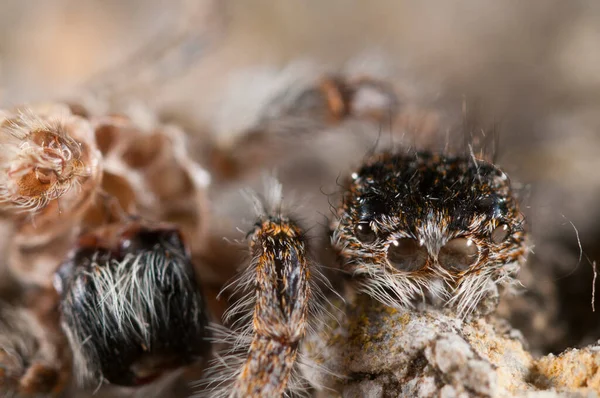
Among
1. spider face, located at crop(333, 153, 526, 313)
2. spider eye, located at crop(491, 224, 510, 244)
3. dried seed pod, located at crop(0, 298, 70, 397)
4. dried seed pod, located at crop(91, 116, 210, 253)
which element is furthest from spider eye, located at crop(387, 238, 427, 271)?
dried seed pod, located at crop(0, 298, 70, 397)

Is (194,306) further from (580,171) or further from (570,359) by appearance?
(580,171)

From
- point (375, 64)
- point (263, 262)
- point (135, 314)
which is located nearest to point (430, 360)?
point (263, 262)

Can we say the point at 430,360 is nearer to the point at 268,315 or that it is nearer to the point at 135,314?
the point at 268,315

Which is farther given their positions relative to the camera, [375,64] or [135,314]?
[375,64]

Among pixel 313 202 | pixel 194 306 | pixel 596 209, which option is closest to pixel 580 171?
pixel 596 209

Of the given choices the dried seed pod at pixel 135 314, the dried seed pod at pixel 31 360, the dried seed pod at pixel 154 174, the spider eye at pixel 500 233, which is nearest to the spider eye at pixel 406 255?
the spider eye at pixel 500 233

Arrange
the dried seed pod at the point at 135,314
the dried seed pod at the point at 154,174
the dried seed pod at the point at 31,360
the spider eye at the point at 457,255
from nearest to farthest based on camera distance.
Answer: the spider eye at the point at 457,255 → the dried seed pod at the point at 135,314 → the dried seed pod at the point at 31,360 → the dried seed pod at the point at 154,174

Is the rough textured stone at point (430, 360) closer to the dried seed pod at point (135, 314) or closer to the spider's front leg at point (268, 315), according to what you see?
the spider's front leg at point (268, 315)
